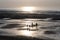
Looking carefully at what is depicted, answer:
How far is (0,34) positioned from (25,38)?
230 centimetres

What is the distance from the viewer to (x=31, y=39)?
970 cm

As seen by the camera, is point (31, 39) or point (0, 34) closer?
point (31, 39)

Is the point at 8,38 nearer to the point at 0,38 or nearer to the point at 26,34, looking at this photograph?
the point at 0,38

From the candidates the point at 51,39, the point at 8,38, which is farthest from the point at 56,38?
the point at 8,38

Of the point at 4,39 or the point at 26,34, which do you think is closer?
the point at 4,39

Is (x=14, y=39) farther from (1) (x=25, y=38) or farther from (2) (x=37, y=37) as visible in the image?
(2) (x=37, y=37)

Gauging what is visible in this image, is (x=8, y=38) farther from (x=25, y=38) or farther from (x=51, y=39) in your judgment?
(x=51, y=39)

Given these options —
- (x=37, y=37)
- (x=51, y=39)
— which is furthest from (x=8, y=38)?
(x=51, y=39)

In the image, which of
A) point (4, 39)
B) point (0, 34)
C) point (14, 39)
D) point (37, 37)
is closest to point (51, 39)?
point (37, 37)

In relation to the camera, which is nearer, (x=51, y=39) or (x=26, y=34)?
(x=51, y=39)

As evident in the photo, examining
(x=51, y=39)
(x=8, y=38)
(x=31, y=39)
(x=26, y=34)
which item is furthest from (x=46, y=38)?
(x=8, y=38)

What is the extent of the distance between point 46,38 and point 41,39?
1.36 feet

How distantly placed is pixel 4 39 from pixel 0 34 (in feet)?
5.00

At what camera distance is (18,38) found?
394 inches
